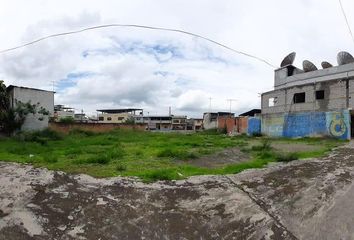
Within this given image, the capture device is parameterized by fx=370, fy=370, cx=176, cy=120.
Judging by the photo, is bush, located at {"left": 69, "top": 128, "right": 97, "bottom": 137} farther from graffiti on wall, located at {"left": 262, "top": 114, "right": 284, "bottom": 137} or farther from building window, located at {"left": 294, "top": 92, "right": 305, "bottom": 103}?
building window, located at {"left": 294, "top": 92, "right": 305, "bottom": 103}

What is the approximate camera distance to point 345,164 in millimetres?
11062

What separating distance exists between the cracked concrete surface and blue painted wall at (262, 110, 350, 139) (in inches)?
641

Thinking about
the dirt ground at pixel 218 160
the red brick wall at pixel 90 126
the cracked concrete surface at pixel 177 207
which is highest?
the red brick wall at pixel 90 126

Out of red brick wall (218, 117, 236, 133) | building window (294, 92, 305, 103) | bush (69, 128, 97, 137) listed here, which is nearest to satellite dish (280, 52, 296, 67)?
red brick wall (218, 117, 236, 133)

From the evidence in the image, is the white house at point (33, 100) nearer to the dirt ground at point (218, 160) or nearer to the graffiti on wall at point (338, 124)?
the dirt ground at point (218, 160)

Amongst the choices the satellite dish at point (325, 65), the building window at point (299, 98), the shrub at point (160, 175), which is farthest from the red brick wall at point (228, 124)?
the shrub at point (160, 175)

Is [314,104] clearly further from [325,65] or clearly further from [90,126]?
[90,126]

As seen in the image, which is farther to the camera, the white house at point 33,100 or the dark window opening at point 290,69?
the dark window opening at point 290,69

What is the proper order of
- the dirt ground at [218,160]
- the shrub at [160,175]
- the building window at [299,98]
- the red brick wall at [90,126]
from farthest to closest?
the building window at [299,98] < the red brick wall at [90,126] < the dirt ground at [218,160] < the shrub at [160,175]

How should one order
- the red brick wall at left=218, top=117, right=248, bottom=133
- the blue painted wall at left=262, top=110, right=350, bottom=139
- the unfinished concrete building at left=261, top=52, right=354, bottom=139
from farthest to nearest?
the red brick wall at left=218, top=117, right=248, bottom=133, the unfinished concrete building at left=261, top=52, right=354, bottom=139, the blue painted wall at left=262, top=110, right=350, bottom=139

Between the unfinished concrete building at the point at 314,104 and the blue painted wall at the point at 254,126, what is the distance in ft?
2.37

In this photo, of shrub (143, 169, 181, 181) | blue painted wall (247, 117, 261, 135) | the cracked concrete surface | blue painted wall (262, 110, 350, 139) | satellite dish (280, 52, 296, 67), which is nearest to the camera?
the cracked concrete surface

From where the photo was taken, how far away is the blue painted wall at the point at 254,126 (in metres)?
33.8

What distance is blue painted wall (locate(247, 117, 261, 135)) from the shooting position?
111 ft
